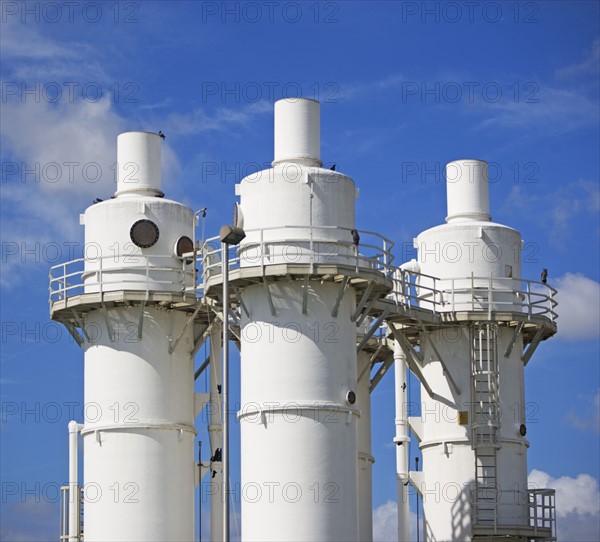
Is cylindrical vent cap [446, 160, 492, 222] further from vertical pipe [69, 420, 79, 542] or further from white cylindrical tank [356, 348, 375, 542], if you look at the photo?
vertical pipe [69, 420, 79, 542]

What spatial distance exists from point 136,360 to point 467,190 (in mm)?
15999

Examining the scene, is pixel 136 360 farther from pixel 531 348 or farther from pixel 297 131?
pixel 531 348

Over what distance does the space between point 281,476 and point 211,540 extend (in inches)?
374

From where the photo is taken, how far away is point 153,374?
61.4 m

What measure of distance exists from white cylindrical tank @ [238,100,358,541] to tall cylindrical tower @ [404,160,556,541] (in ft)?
26.0

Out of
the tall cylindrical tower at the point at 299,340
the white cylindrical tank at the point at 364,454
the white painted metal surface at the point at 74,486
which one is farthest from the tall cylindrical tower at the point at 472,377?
the white painted metal surface at the point at 74,486

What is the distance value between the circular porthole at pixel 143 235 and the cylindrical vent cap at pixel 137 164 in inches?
77.4

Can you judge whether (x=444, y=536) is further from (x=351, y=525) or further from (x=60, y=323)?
(x=60, y=323)

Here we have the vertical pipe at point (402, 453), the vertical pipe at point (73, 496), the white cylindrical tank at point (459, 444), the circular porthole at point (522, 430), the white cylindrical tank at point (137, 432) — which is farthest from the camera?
the vertical pipe at point (402, 453)

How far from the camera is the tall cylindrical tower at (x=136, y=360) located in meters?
60.3

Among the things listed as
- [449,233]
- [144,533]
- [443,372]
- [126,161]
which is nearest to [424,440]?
[443,372]

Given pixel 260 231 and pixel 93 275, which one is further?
pixel 93 275

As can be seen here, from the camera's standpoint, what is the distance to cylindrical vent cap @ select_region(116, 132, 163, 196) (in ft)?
209

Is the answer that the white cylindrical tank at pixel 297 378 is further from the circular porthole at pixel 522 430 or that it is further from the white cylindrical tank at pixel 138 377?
the circular porthole at pixel 522 430
